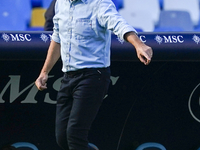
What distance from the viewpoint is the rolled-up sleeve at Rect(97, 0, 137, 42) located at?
2.18 metres

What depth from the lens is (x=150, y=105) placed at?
338 centimetres

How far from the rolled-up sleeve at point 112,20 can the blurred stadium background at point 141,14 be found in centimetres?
320

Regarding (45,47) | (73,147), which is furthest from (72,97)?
(45,47)

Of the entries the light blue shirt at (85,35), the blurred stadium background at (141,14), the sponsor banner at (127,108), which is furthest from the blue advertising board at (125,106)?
the blurred stadium background at (141,14)

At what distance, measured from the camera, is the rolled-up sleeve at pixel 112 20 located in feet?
7.15

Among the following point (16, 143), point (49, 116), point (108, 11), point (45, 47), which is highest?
point (108, 11)

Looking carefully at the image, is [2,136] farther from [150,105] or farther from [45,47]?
[150,105]

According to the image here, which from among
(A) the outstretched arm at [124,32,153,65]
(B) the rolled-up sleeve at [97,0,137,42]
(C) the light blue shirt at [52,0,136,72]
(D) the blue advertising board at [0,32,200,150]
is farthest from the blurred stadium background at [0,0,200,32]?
(A) the outstretched arm at [124,32,153,65]

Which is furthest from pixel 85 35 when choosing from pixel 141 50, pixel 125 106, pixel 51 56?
pixel 125 106

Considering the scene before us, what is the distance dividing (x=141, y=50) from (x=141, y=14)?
423 cm

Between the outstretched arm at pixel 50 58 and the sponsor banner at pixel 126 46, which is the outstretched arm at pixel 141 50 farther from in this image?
the sponsor banner at pixel 126 46

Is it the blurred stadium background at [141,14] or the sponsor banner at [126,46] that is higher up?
the blurred stadium background at [141,14]

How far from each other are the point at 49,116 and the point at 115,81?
61 centimetres

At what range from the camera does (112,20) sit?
88.2 inches
